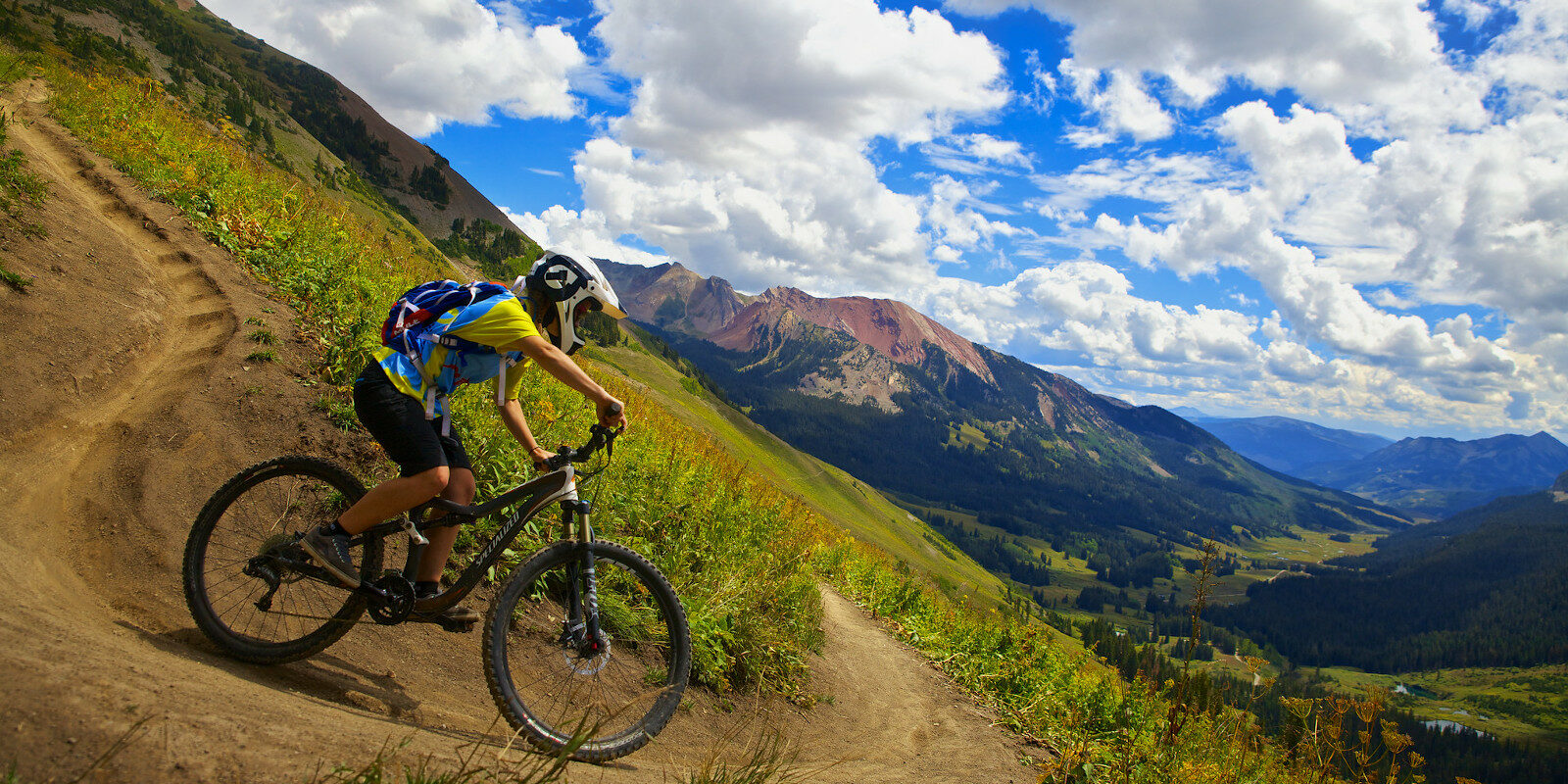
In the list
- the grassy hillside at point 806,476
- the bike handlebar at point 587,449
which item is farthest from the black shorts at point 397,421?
the grassy hillside at point 806,476

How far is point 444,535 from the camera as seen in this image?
4.64 metres

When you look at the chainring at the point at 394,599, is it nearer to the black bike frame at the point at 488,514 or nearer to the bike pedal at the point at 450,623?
the black bike frame at the point at 488,514

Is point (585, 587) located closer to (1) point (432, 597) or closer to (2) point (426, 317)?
(1) point (432, 597)

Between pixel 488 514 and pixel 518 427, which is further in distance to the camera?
pixel 518 427

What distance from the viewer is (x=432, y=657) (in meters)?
5.34

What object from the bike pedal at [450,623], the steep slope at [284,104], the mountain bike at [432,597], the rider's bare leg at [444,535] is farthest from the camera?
the steep slope at [284,104]

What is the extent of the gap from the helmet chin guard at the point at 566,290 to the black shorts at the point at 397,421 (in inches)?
38.6

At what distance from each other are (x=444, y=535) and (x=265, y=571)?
1.23m

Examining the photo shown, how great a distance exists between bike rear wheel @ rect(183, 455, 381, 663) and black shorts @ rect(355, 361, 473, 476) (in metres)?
0.66

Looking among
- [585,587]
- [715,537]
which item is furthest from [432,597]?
[715,537]

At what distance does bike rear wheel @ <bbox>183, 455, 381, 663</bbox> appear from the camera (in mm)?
4508

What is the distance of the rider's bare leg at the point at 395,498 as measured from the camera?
4.32 metres

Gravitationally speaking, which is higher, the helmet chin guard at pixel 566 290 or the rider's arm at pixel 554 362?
the helmet chin guard at pixel 566 290

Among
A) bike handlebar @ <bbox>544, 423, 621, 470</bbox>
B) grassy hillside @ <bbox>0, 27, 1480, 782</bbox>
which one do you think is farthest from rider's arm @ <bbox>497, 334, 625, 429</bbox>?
grassy hillside @ <bbox>0, 27, 1480, 782</bbox>
